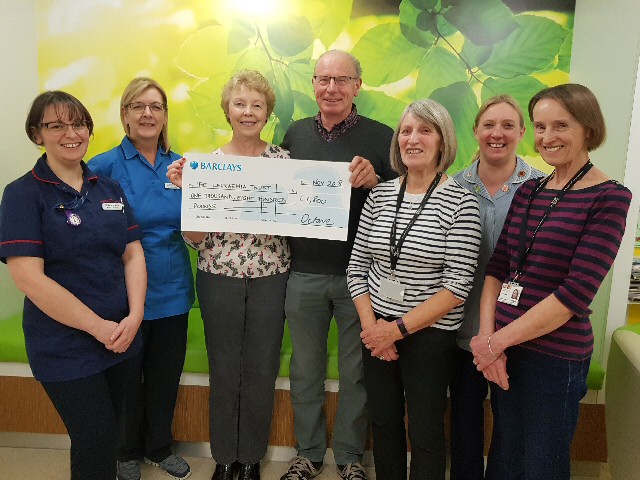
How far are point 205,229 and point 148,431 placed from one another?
1.02m

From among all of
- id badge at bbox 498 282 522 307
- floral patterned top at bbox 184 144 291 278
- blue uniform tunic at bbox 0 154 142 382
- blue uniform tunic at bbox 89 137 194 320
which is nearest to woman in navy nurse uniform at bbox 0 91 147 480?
blue uniform tunic at bbox 0 154 142 382

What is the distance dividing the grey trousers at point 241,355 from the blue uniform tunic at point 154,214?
126 millimetres

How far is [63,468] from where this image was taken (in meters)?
2.27

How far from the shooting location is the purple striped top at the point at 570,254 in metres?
1.23

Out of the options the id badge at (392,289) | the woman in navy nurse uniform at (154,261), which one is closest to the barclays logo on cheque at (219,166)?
the woman in navy nurse uniform at (154,261)

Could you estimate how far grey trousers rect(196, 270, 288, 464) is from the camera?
76.1 inches

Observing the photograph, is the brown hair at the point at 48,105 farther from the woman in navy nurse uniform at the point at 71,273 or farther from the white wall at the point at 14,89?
the white wall at the point at 14,89

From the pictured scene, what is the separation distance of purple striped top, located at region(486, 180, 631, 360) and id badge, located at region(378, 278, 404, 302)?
12.7 inches

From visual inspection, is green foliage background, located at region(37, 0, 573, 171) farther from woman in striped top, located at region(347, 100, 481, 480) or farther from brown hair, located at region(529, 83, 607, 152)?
brown hair, located at region(529, 83, 607, 152)

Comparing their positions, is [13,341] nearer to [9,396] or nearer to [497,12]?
[9,396]

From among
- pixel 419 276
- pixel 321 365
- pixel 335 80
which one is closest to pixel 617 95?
pixel 335 80

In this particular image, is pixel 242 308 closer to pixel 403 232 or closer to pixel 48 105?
pixel 403 232

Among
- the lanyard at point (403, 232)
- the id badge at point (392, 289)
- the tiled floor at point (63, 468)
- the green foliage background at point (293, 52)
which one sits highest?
the green foliage background at point (293, 52)

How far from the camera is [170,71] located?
8.98 ft
